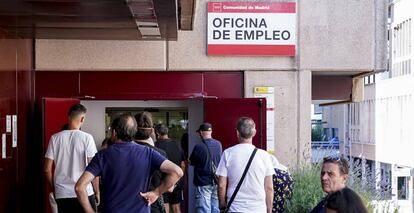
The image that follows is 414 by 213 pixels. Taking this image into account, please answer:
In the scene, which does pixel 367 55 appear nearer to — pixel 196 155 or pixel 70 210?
pixel 196 155

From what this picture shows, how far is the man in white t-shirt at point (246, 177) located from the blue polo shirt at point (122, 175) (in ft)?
5.04

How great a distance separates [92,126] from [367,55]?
5.01 meters

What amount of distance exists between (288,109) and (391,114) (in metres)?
46.9

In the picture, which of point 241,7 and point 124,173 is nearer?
point 124,173

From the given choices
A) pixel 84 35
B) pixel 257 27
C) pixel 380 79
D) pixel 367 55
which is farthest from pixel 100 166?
pixel 380 79

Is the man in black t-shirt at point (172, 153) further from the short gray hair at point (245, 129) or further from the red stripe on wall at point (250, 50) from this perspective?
the short gray hair at point (245, 129)

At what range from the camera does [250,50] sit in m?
11.9

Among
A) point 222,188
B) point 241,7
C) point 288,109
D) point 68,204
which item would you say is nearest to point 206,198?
point 288,109

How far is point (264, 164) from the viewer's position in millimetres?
6902

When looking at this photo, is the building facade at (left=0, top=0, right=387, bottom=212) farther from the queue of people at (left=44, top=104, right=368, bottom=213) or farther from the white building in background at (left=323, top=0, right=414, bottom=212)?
the white building in background at (left=323, top=0, right=414, bottom=212)

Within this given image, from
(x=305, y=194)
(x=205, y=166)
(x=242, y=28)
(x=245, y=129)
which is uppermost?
(x=242, y=28)

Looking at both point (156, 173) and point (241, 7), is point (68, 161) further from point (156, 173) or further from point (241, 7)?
point (241, 7)

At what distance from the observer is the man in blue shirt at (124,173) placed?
545cm

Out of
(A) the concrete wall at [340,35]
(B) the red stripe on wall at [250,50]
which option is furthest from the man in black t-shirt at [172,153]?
(A) the concrete wall at [340,35]
